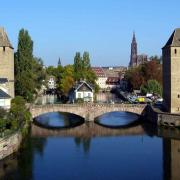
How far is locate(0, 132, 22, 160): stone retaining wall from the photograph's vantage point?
107ft

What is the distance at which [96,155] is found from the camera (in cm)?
3619

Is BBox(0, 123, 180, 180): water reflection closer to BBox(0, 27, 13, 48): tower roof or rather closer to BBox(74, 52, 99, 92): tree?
BBox(0, 27, 13, 48): tower roof

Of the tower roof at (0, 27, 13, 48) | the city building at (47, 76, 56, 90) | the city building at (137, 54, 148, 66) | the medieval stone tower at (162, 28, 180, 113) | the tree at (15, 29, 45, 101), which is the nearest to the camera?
the tower roof at (0, 27, 13, 48)

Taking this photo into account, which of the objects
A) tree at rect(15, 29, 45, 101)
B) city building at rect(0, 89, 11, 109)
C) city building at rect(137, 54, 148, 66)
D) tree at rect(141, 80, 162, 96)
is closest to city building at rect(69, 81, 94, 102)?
tree at rect(15, 29, 45, 101)

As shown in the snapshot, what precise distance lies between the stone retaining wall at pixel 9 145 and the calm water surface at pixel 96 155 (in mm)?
486

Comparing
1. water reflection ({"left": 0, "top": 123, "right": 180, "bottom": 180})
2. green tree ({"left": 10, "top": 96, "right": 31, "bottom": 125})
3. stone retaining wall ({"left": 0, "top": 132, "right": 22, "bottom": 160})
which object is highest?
green tree ({"left": 10, "top": 96, "right": 31, "bottom": 125})

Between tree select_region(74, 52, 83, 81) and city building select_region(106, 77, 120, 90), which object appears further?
city building select_region(106, 77, 120, 90)

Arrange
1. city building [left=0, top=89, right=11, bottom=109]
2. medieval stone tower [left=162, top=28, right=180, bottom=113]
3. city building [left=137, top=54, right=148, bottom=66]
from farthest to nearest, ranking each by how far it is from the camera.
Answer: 1. city building [left=137, top=54, right=148, bottom=66]
2. medieval stone tower [left=162, top=28, right=180, bottom=113]
3. city building [left=0, top=89, right=11, bottom=109]

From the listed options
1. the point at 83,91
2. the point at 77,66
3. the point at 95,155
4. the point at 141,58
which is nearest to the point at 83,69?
the point at 77,66

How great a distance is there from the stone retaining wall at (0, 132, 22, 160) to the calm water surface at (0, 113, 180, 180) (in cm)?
49

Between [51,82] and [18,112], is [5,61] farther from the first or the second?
[51,82]

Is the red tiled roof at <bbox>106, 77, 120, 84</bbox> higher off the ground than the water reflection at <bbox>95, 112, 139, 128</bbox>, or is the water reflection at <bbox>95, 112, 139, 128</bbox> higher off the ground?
the red tiled roof at <bbox>106, 77, 120, 84</bbox>

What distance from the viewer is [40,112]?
51.7 m

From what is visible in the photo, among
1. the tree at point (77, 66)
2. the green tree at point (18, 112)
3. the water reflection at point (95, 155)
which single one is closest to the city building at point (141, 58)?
the tree at point (77, 66)
